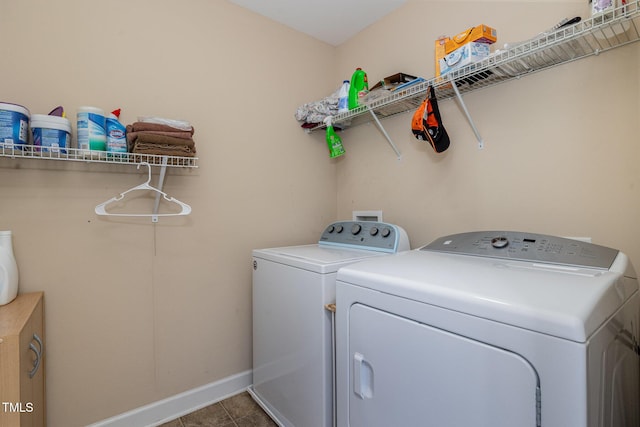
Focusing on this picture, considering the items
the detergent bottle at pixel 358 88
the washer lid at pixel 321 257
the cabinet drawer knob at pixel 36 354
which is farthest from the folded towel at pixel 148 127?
the detergent bottle at pixel 358 88

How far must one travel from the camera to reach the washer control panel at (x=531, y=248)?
1.00 metres

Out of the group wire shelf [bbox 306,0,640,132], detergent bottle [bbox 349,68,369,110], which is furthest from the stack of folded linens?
wire shelf [bbox 306,0,640,132]

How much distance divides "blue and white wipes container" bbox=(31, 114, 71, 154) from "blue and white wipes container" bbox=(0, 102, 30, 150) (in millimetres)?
36

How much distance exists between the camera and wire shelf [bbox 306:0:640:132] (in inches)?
42.4

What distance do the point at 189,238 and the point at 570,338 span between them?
178 centimetres

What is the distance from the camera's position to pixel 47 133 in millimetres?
1279

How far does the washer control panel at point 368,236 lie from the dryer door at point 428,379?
0.65m

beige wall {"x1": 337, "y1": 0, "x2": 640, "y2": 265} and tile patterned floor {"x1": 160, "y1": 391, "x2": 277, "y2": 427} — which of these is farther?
tile patterned floor {"x1": 160, "y1": 391, "x2": 277, "y2": 427}

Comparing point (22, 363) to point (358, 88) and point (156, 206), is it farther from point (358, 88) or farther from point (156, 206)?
point (358, 88)

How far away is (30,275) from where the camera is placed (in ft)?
4.62

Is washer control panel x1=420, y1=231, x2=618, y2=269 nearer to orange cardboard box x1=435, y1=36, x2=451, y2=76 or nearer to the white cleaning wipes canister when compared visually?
orange cardboard box x1=435, y1=36, x2=451, y2=76

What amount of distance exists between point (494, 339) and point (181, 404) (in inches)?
71.8

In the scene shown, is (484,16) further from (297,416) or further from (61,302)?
(61,302)

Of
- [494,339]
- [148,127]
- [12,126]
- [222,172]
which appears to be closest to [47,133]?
[12,126]
